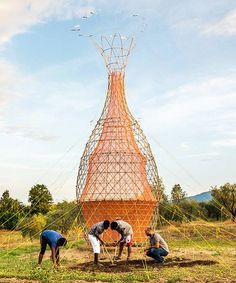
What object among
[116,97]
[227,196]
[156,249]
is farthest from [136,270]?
[227,196]

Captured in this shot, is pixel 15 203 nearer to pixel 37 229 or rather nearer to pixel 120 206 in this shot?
pixel 37 229

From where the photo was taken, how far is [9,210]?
37.2m

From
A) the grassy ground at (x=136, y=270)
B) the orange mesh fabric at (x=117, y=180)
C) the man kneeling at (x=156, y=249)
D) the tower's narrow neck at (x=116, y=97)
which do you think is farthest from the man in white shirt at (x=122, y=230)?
the tower's narrow neck at (x=116, y=97)

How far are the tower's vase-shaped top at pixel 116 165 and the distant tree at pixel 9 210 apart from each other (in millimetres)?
21944

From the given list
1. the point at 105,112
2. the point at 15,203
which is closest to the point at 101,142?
the point at 105,112

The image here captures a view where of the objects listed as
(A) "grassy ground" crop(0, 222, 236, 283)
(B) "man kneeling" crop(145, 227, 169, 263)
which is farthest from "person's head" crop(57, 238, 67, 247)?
(B) "man kneeling" crop(145, 227, 169, 263)

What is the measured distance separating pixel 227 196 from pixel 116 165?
69.6 ft

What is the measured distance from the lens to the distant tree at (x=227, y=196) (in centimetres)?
3409

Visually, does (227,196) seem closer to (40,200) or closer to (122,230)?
(40,200)

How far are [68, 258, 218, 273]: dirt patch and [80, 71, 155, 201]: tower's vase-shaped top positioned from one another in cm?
333

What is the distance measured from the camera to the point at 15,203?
38594 mm

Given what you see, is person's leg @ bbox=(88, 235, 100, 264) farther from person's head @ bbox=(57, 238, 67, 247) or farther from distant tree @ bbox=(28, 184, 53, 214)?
distant tree @ bbox=(28, 184, 53, 214)

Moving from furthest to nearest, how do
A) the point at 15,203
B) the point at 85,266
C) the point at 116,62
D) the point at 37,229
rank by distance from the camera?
the point at 15,203, the point at 37,229, the point at 116,62, the point at 85,266

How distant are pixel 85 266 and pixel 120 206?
4.16 meters
